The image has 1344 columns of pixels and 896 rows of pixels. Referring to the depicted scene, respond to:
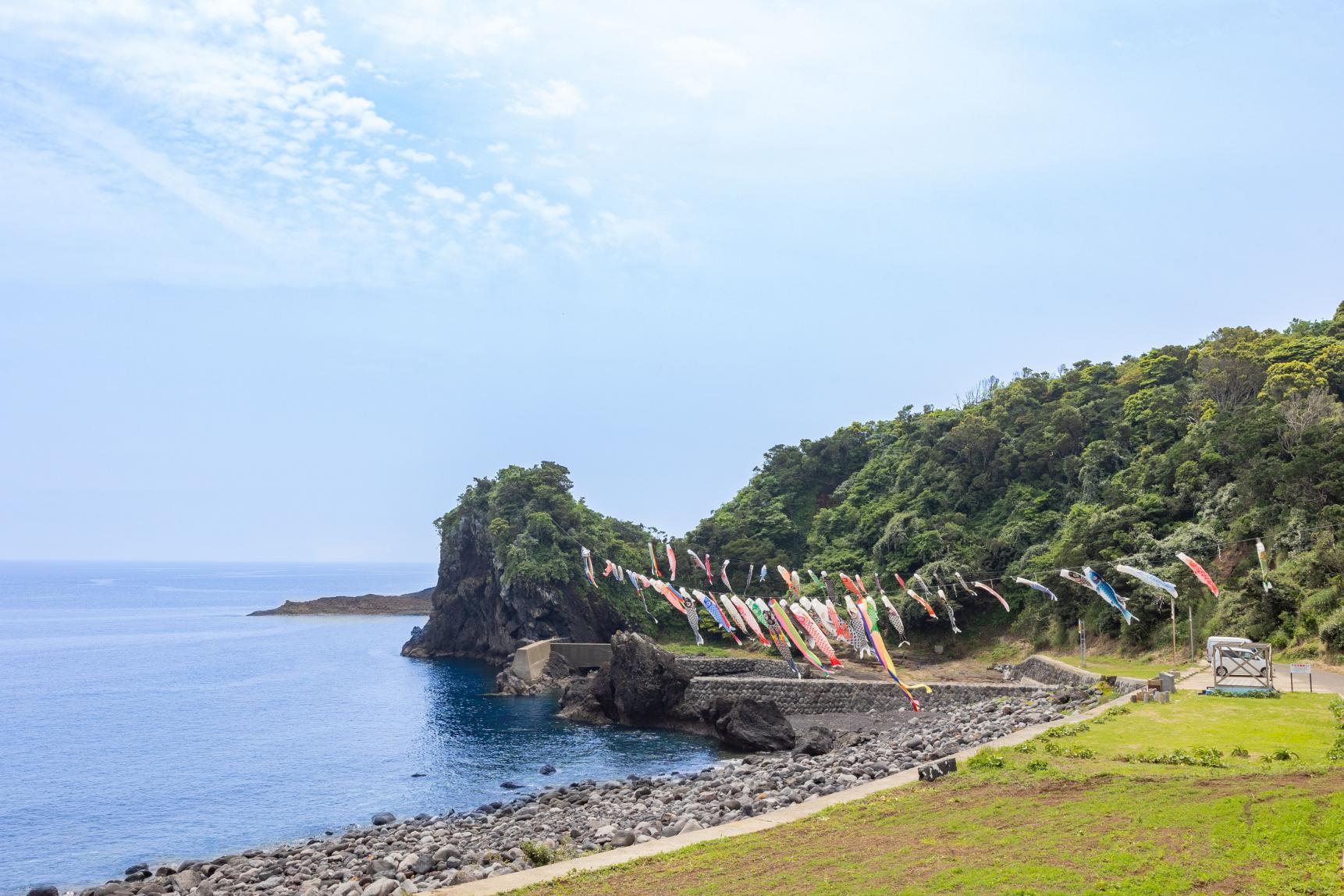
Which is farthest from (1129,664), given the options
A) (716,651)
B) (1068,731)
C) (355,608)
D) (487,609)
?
(355,608)

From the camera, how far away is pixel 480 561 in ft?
283

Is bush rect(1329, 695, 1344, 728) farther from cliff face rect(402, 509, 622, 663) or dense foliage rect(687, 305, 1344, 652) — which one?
cliff face rect(402, 509, 622, 663)

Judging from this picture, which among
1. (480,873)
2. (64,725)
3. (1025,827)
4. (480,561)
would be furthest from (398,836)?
(480,561)

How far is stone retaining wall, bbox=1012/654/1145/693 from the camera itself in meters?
33.3

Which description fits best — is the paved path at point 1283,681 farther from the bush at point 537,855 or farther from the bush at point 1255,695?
the bush at point 537,855

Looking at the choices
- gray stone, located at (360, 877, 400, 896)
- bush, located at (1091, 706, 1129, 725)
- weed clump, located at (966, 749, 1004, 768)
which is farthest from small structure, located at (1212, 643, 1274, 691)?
gray stone, located at (360, 877, 400, 896)

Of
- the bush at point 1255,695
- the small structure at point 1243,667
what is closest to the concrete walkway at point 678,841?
the bush at point 1255,695

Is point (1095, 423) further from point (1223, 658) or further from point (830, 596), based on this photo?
point (1223, 658)

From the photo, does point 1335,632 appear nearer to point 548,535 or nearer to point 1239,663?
point 1239,663

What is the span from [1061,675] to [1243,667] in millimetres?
14856

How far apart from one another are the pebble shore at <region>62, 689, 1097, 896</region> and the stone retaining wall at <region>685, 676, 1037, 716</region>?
6649 mm

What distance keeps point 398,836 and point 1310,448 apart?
4334 cm

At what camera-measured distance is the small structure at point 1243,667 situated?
2714cm

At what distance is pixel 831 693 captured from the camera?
48.2m
